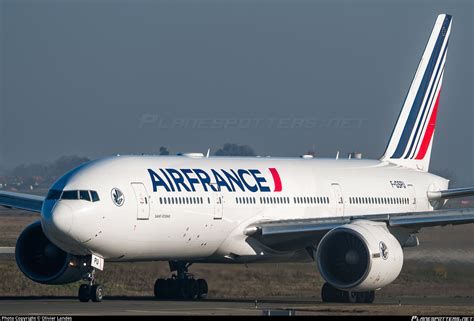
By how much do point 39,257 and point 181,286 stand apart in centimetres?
465

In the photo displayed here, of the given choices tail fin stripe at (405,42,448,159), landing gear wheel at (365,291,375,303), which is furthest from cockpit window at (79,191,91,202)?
tail fin stripe at (405,42,448,159)

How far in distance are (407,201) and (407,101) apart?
4511mm

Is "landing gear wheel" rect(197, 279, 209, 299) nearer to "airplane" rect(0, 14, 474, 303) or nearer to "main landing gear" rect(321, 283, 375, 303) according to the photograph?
"airplane" rect(0, 14, 474, 303)

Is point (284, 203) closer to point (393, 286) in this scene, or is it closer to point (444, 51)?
point (393, 286)

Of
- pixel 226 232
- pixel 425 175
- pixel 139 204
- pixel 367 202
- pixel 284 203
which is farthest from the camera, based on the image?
pixel 425 175

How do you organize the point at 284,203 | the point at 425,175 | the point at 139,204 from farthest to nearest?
the point at 425,175 → the point at 284,203 → the point at 139,204

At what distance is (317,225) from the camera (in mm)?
37375

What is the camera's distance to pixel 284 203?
39.9 meters

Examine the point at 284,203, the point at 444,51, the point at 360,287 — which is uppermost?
the point at 444,51

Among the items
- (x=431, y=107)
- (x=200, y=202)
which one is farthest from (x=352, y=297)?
(x=431, y=107)


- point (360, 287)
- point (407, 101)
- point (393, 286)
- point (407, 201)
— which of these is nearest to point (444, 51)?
point (407, 101)

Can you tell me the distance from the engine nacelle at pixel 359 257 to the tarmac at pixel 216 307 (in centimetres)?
90

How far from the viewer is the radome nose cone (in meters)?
32.4

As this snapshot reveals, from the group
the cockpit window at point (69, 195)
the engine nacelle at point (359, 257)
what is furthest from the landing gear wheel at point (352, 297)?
the cockpit window at point (69, 195)
